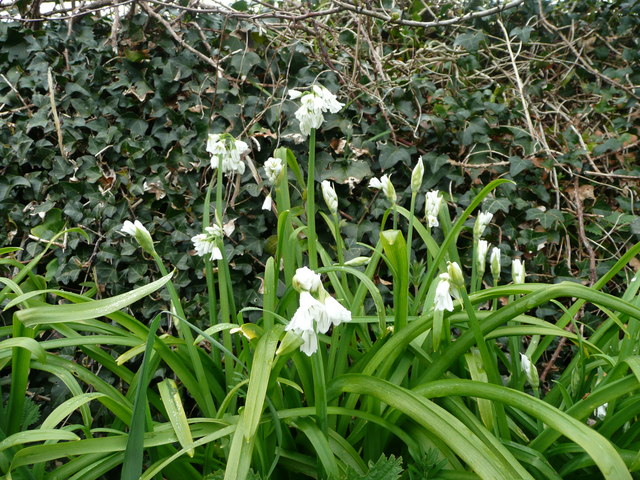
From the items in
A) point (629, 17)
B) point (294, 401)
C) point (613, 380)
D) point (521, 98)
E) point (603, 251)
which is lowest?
point (603, 251)

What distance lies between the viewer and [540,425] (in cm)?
153

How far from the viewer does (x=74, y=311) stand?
1260mm

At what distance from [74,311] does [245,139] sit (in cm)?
142

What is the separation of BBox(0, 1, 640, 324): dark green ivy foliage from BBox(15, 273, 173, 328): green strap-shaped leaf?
1.01 meters

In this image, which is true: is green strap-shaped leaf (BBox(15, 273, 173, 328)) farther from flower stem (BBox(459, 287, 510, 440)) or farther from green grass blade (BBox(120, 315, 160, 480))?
flower stem (BBox(459, 287, 510, 440))

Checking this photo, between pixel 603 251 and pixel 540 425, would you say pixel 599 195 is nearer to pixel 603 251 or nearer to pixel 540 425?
pixel 603 251

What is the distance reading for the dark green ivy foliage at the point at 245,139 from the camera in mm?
2422

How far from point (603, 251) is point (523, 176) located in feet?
1.50

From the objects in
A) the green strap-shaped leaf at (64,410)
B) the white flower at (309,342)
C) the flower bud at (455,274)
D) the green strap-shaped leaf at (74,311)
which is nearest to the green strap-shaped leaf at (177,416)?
the green strap-shaped leaf at (64,410)

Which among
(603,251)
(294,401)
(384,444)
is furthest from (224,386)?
(603,251)

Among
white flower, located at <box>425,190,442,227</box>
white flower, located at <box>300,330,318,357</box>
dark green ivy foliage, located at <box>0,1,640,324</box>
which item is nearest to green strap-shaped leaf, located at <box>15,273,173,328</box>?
white flower, located at <box>300,330,318,357</box>

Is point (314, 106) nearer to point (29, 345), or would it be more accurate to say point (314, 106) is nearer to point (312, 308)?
point (312, 308)

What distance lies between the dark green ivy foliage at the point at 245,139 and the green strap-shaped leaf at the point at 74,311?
39.8 inches

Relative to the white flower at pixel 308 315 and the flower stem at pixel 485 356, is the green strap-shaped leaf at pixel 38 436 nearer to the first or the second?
the white flower at pixel 308 315
